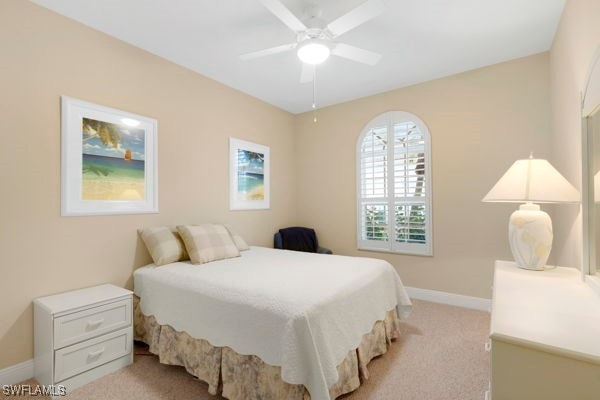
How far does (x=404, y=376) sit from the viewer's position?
1957mm

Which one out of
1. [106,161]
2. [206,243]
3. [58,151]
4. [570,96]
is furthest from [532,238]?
[58,151]

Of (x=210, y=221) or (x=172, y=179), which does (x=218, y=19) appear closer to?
(x=172, y=179)

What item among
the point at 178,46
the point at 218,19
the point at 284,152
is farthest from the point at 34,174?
the point at 284,152

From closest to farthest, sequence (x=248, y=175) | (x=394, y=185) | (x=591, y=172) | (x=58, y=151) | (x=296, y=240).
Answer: (x=591, y=172) → (x=58, y=151) → (x=394, y=185) → (x=248, y=175) → (x=296, y=240)

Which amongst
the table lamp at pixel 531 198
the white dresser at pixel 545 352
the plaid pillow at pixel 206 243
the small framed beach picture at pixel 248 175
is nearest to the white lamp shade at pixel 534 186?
the table lamp at pixel 531 198

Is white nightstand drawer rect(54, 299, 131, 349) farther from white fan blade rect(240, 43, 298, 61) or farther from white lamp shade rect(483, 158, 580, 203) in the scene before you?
white lamp shade rect(483, 158, 580, 203)

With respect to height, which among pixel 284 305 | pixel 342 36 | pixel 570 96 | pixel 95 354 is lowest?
pixel 95 354

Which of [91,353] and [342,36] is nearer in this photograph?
[91,353]

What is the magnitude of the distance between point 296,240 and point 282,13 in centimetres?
284

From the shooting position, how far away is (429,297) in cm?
336

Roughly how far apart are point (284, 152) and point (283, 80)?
1.24 meters

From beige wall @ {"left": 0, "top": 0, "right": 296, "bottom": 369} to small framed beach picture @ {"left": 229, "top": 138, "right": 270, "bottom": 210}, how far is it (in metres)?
0.25

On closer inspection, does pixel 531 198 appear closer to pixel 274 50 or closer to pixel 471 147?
pixel 471 147

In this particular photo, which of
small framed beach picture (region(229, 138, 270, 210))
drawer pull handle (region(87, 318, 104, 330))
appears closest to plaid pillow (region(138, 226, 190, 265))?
drawer pull handle (region(87, 318, 104, 330))
